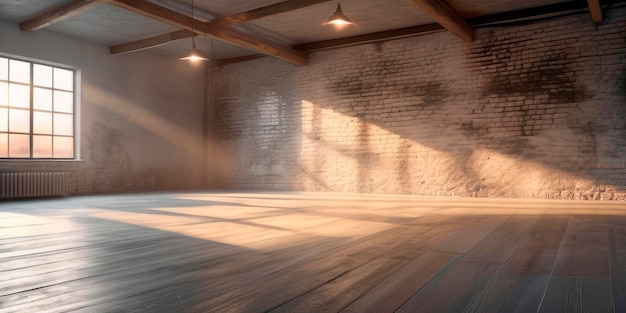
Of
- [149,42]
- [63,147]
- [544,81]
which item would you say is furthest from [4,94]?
[544,81]

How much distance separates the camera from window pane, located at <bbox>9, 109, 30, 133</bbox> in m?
8.23

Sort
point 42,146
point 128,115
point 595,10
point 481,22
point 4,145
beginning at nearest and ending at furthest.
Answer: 1. point 595,10
2. point 4,145
3. point 481,22
4. point 42,146
5. point 128,115

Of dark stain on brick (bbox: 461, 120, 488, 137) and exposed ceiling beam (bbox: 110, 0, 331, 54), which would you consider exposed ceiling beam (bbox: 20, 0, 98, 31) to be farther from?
dark stain on brick (bbox: 461, 120, 488, 137)

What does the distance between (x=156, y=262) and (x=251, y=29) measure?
707 cm

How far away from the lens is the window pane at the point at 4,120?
8.08m

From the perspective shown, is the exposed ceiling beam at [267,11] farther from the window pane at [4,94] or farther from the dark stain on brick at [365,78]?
the window pane at [4,94]

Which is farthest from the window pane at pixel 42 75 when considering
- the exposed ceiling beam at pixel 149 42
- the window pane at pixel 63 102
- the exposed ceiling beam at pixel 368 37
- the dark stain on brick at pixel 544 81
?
the dark stain on brick at pixel 544 81

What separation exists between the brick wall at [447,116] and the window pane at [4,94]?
471cm

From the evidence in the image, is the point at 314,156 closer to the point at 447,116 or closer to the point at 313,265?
the point at 447,116

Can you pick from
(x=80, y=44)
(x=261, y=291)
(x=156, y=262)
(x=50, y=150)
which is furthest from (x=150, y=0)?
(x=261, y=291)

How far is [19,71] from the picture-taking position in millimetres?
8398

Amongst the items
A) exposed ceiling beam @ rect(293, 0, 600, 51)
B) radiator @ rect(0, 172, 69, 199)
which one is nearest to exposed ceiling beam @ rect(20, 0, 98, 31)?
radiator @ rect(0, 172, 69, 199)

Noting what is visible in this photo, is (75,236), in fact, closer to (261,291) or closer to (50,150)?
(261,291)

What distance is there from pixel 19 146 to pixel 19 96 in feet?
3.00
